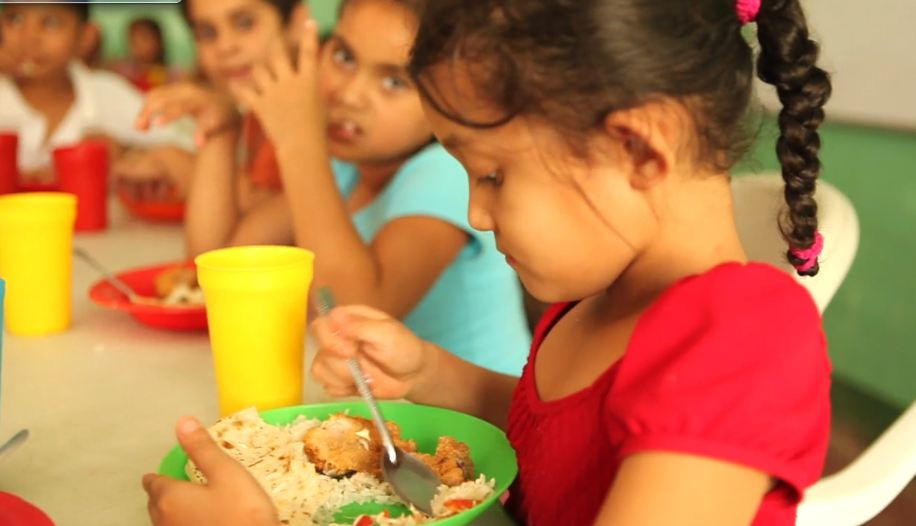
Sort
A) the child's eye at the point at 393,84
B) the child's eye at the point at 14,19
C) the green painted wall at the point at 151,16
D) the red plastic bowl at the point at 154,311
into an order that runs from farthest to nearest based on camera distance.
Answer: the green painted wall at the point at 151,16 → the child's eye at the point at 14,19 → the child's eye at the point at 393,84 → the red plastic bowl at the point at 154,311

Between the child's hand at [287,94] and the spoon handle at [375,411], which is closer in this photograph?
the spoon handle at [375,411]

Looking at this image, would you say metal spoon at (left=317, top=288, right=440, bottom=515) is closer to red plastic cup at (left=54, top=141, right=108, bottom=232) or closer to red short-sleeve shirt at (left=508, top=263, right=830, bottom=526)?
red short-sleeve shirt at (left=508, top=263, right=830, bottom=526)

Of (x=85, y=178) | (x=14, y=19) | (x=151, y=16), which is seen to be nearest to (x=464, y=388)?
(x=85, y=178)

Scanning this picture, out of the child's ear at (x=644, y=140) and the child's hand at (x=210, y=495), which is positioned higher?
the child's ear at (x=644, y=140)

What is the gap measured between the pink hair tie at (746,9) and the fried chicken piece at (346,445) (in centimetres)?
40

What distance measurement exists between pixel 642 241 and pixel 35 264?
2.54ft

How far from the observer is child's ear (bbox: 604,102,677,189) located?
25.5 inches

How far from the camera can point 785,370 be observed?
586mm

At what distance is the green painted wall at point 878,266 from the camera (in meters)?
2.21

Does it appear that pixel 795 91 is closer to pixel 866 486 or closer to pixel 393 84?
pixel 866 486

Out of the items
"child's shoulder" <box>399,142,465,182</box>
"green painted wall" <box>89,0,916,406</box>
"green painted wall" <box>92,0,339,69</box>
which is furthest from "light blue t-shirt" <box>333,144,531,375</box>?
"green painted wall" <box>92,0,339,69</box>

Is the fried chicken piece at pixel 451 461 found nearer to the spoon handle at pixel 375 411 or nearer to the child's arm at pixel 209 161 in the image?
the spoon handle at pixel 375 411

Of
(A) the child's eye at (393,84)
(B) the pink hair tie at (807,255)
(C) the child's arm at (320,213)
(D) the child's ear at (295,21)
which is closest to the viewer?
(B) the pink hair tie at (807,255)

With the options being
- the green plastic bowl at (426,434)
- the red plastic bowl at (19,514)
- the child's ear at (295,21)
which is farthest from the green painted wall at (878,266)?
the red plastic bowl at (19,514)
